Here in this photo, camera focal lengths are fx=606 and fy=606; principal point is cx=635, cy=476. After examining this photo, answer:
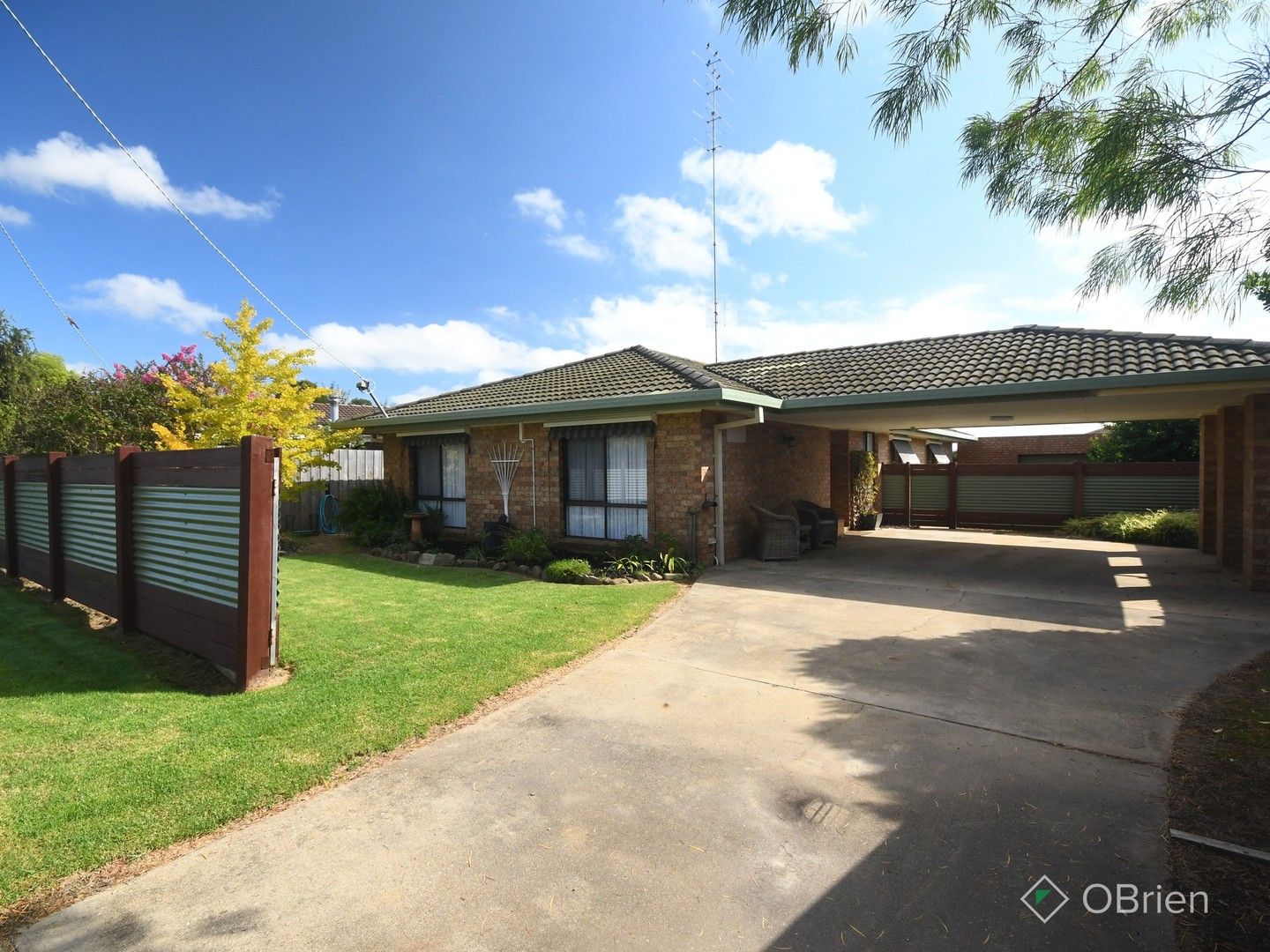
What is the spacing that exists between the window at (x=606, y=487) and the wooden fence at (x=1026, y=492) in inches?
377

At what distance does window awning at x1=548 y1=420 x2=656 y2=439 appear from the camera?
32.3 ft

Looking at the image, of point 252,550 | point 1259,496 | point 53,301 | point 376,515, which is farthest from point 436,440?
point 1259,496

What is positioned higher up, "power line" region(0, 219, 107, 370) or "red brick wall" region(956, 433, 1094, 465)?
"power line" region(0, 219, 107, 370)

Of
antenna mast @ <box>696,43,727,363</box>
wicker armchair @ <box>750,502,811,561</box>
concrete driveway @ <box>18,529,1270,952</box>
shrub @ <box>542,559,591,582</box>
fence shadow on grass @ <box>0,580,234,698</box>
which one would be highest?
antenna mast @ <box>696,43,727,363</box>

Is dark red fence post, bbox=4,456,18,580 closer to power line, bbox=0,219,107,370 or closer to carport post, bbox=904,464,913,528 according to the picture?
power line, bbox=0,219,107,370

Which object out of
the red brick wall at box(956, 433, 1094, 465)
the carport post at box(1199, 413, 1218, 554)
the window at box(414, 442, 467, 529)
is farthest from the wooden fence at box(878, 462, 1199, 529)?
the window at box(414, 442, 467, 529)

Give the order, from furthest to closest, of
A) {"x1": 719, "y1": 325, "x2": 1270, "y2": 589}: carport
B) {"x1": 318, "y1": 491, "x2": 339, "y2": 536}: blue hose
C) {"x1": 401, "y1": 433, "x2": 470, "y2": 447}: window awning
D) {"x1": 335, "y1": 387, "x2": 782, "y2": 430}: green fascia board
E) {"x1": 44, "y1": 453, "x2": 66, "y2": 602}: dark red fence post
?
{"x1": 318, "y1": 491, "x2": 339, "y2": 536}: blue hose
{"x1": 401, "y1": 433, "x2": 470, "y2": 447}: window awning
{"x1": 335, "y1": 387, "x2": 782, "y2": 430}: green fascia board
{"x1": 719, "y1": 325, "x2": 1270, "y2": 589}: carport
{"x1": 44, "y1": 453, "x2": 66, "y2": 602}: dark red fence post

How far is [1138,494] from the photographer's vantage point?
1405 centimetres

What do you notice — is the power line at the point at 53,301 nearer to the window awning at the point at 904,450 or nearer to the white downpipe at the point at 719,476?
the white downpipe at the point at 719,476

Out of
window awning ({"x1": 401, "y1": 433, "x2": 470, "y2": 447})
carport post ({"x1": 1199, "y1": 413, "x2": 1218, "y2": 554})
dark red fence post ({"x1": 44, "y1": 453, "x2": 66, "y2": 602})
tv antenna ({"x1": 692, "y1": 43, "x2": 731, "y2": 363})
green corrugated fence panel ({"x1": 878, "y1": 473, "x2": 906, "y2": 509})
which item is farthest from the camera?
green corrugated fence panel ({"x1": 878, "y1": 473, "x2": 906, "y2": 509})

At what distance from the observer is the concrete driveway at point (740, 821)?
2.14 meters

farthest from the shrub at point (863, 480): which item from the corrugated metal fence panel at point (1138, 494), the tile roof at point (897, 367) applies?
the corrugated metal fence panel at point (1138, 494)

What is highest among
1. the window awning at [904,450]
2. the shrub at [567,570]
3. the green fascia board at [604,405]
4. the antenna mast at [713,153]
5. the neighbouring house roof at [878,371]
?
the antenna mast at [713,153]

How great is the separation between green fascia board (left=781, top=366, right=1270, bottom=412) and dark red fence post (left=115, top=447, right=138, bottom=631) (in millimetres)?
8526
